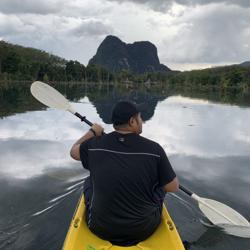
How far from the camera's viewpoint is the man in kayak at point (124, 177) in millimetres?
4047

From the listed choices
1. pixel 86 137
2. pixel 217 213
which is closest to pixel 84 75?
pixel 217 213

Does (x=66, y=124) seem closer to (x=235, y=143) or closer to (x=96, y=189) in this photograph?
(x=235, y=143)

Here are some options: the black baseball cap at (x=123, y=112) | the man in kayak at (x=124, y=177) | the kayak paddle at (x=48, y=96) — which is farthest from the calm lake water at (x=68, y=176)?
the black baseball cap at (x=123, y=112)

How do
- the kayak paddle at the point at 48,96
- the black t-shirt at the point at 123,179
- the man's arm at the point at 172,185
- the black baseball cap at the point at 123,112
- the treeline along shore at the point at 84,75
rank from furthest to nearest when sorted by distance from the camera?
the treeline along shore at the point at 84,75
the kayak paddle at the point at 48,96
the man's arm at the point at 172,185
the black baseball cap at the point at 123,112
the black t-shirt at the point at 123,179

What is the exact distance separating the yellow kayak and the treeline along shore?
91.5m

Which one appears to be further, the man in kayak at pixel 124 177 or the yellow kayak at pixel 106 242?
the yellow kayak at pixel 106 242

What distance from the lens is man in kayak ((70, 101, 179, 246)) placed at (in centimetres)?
405

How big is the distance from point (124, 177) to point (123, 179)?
0.03 m

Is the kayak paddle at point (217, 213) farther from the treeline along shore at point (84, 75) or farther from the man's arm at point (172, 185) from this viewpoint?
the treeline along shore at point (84, 75)

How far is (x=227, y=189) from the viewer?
358 inches

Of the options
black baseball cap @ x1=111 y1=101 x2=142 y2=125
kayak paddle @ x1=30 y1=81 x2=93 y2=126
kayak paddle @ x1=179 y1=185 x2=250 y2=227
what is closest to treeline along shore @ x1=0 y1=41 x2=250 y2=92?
kayak paddle @ x1=30 y1=81 x2=93 y2=126

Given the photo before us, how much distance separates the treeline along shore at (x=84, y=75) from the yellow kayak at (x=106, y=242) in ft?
300

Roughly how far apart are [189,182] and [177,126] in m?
9.58

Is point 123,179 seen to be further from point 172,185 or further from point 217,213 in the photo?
point 217,213
